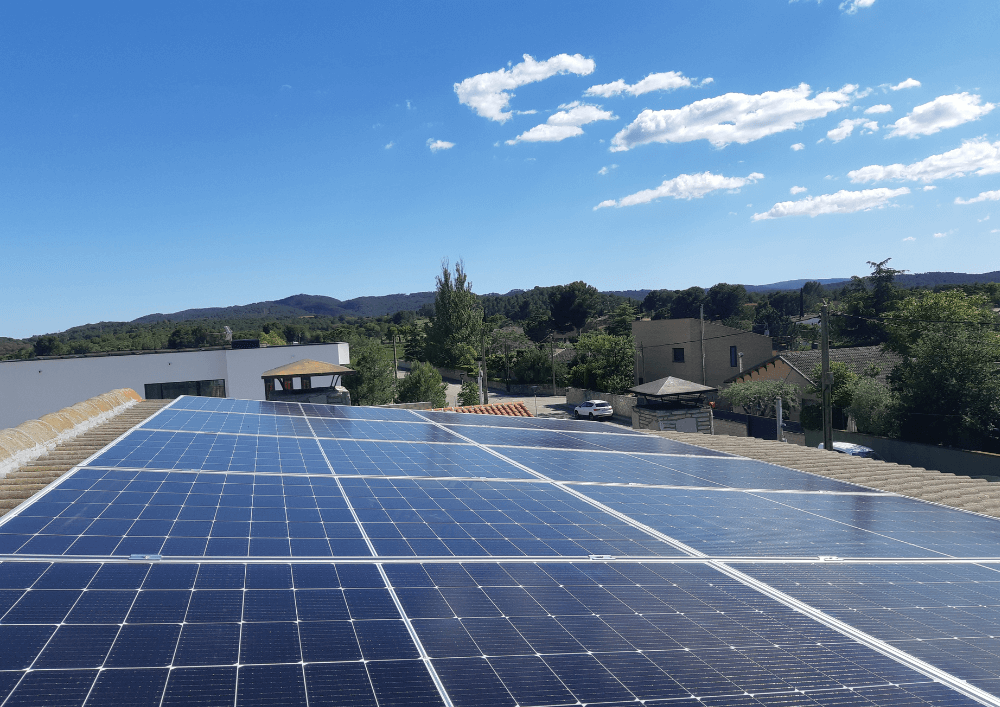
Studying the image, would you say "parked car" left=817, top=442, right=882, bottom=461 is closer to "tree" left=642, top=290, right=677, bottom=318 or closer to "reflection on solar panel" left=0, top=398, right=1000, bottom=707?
"reflection on solar panel" left=0, top=398, right=1000, bottom=707

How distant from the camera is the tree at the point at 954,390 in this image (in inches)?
1131

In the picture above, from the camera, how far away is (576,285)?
122 m

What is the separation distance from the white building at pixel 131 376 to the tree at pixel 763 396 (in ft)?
99.3

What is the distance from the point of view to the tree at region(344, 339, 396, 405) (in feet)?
151

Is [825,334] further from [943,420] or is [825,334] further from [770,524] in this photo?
[770,524]

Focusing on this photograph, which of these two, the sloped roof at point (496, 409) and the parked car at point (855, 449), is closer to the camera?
the sloped roof at point (496, 409)

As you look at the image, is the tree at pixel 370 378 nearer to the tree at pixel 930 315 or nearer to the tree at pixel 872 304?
Result: the tree at pixel 930 315

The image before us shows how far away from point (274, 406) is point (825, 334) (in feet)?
72.8

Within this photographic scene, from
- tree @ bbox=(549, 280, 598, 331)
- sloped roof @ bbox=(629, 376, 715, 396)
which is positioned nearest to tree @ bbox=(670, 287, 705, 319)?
tree @ bbox=(549, 280, 598, 331)

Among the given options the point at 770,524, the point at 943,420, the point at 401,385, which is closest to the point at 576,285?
the point at 401,385

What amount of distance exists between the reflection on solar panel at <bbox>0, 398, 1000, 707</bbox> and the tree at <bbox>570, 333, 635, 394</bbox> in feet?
163

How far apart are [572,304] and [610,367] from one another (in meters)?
64.2

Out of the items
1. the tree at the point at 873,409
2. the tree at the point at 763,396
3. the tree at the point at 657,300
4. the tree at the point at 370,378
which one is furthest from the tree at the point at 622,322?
the tree at the point at 657,300

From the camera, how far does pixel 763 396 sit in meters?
43.7
